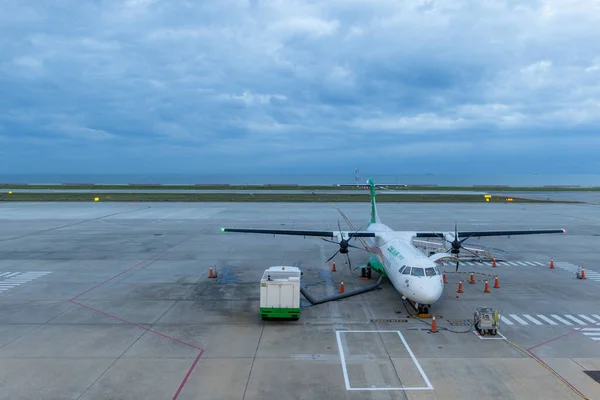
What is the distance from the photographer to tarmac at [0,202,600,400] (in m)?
11.6

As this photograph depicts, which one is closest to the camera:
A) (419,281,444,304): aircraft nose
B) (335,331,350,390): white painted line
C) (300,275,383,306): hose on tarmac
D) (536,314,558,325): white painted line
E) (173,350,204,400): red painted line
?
(173,350,204,400): red painted line

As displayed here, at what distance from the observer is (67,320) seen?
16.8 meters

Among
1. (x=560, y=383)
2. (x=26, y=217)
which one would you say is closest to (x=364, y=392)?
→ (x=560, y=383)

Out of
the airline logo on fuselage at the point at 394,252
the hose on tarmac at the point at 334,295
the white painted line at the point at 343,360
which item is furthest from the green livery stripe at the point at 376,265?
the white painted line at the point at 343,360

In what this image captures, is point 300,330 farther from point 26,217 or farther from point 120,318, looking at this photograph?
point 26,217

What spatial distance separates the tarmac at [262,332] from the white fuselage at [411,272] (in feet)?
3.81

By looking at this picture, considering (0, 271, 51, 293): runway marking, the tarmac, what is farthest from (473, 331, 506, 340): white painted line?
(0, 271, 51, 293): runway marking

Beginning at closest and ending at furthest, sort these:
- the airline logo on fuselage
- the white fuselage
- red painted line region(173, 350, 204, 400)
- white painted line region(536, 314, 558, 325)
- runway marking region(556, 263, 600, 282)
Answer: red painted line region(173, 350, 204, 400), white painted line region(536, 314, 558, 325), the white fuselage, the airline logo on fuselage, runway marking region(556, 263, 600, 282)

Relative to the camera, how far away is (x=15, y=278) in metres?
23.4

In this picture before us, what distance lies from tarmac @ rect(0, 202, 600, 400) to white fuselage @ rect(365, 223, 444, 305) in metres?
1.16

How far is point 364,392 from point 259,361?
3.78 metres

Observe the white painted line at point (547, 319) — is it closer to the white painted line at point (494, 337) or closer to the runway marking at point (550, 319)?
the runway marking at point (550, 319)

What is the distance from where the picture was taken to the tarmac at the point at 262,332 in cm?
1165

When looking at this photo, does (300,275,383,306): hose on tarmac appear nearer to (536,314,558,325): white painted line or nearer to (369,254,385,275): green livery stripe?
(369,254,385,275): green livery stripe
